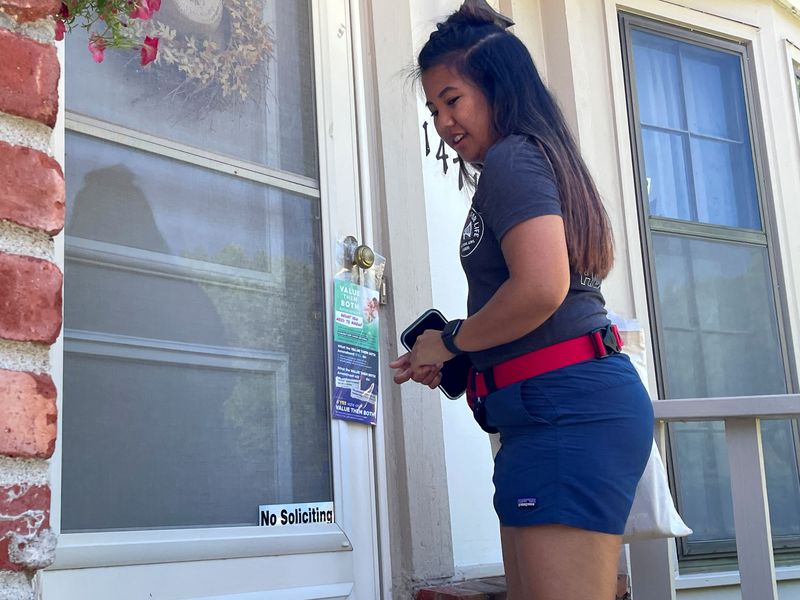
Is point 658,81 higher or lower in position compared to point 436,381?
higher

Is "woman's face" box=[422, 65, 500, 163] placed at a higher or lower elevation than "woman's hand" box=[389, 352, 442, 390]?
higher

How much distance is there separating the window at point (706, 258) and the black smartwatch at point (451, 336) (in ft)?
7.62

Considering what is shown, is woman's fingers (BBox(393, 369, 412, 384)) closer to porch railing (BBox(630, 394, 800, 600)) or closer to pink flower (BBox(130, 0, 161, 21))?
porch railing (BBox(630, 394, 800, 600))

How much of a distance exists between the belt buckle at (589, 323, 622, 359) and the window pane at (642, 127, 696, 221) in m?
2.59

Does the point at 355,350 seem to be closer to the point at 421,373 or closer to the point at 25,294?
the point at 421,373

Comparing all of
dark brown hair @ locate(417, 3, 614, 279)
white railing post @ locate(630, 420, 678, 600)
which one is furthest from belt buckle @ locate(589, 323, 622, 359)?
white railing post @ locate(630, 420, 678, 600)

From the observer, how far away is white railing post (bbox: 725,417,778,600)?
243cm

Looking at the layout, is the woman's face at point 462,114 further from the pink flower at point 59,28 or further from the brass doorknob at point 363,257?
the brass doorknob at point 363,257

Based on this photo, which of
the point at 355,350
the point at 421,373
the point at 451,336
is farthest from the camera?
the point at 355,350

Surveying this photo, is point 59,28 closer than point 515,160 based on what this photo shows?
Yes

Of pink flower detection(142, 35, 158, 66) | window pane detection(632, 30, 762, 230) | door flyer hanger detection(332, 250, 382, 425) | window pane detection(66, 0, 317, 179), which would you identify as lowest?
door flyer hanger detection(332, 250, 382, 425)

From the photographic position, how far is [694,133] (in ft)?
Answer: 15.3

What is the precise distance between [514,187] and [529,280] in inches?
7.2

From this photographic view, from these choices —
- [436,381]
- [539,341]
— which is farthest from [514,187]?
[436,381]
